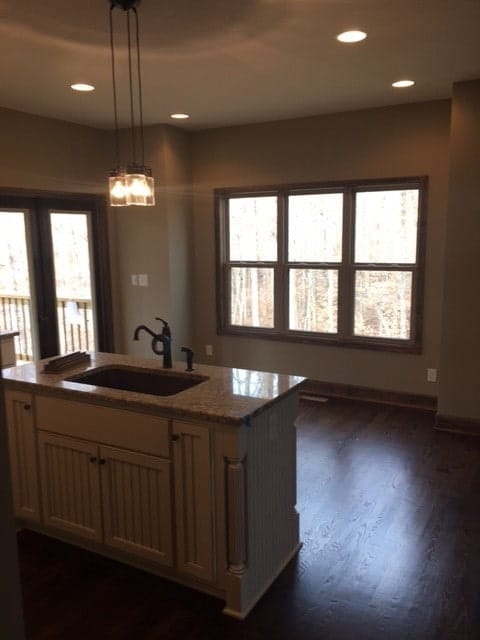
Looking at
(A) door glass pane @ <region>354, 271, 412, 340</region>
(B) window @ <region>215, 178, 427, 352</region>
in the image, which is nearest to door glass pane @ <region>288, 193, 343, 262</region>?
(B) window @ <region>215, 178, 427, 352</region>

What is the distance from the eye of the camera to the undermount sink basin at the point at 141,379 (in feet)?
9.70

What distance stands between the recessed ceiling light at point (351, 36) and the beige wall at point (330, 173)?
1884mm

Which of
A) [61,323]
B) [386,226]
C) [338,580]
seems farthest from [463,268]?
[61,323]

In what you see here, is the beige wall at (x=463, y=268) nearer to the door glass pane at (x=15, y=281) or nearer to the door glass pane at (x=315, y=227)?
the door glass pane at (x=315, y=227)

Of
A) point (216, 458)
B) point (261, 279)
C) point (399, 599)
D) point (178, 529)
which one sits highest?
point (261, 279)

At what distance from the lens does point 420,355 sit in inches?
197

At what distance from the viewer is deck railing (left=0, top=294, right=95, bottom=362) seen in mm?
4926

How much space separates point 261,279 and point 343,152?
153cm

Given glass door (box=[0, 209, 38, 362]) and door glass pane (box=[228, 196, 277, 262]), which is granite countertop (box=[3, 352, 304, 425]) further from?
door glass pane (box=[228, 196, 277, 262])

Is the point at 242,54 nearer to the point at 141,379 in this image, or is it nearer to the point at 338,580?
the point at 141,379

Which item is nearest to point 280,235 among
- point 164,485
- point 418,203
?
point 418,203

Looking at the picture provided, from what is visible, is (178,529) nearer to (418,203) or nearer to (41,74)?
(41,74)

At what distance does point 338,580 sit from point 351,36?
2903mm

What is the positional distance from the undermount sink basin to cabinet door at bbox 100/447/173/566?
533mm
